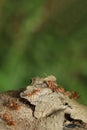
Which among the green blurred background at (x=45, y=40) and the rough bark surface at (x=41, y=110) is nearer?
the rough bark surface at (x=41, y=110)

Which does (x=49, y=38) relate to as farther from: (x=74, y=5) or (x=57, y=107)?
(x=57, y=107)

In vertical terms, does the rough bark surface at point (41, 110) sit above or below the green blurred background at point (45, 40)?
below

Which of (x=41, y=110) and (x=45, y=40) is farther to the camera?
(x=45, y=40)

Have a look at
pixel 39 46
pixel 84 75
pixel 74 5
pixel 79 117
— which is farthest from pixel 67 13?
pixel 79 117

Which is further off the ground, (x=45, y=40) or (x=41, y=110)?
(x=45, y=40)
